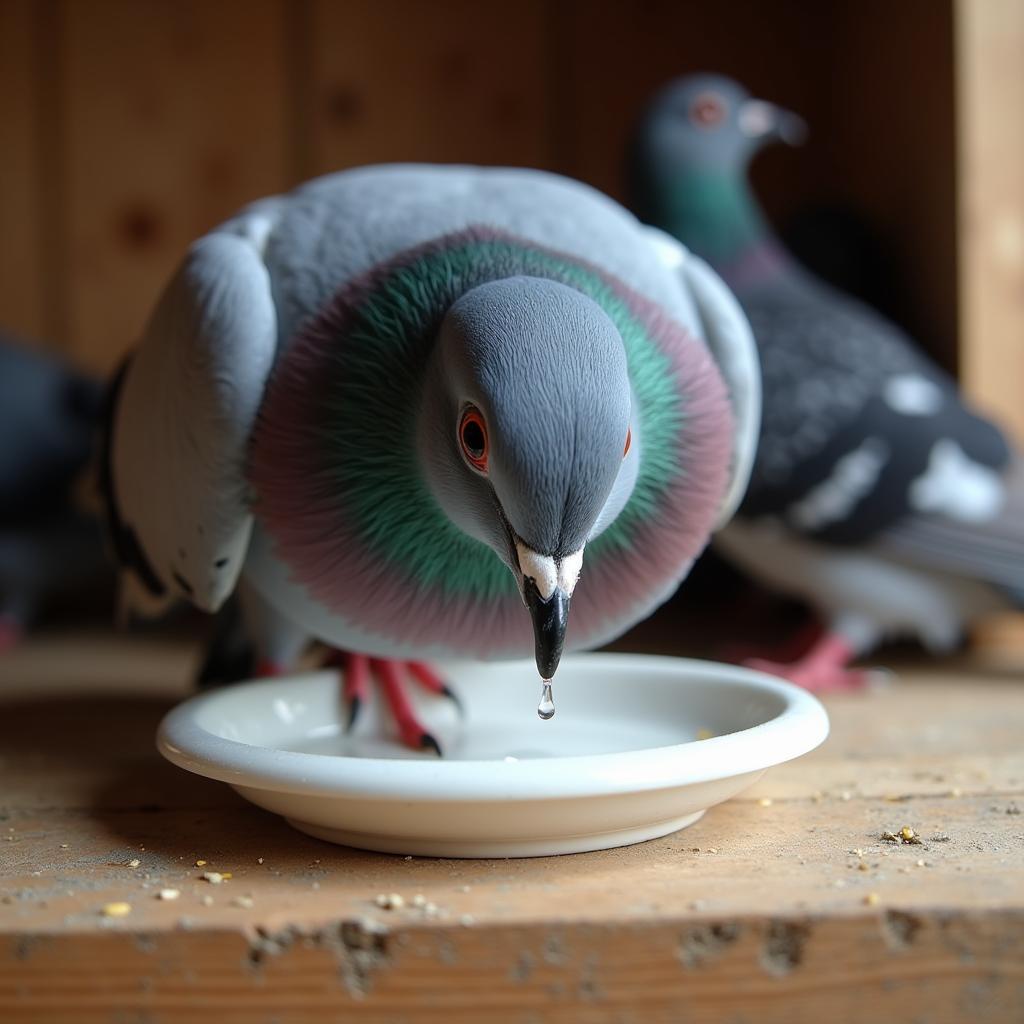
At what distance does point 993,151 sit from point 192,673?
5.20 ft

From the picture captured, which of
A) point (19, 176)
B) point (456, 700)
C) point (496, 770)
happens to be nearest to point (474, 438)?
point (496, 770)

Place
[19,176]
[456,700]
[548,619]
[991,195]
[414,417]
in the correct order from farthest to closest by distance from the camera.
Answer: [19,176], [991,195], [456,700], [414,417], [548,619]

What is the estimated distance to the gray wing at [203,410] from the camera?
1139 millimetres

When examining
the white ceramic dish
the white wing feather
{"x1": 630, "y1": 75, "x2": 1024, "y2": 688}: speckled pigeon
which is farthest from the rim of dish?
{"x1": 630, "y1": 75, "x2": 1024, "y2": 688}: speckled pigeon

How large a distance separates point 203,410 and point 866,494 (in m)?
1.06

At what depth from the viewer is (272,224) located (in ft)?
4.27

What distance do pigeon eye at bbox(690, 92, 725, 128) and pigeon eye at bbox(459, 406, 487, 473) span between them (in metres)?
1.59

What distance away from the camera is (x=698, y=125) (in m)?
2.35

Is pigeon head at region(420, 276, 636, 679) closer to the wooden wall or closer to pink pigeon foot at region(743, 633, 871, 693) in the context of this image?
pink pigeon foot at region(743, 633, 871, 693)

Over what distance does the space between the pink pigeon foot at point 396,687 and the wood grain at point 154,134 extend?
1.60 m

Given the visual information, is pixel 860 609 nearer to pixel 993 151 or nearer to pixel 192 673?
pixel 993 151

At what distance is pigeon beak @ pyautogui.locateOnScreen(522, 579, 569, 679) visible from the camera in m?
0.92

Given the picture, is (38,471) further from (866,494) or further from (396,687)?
(866,494)

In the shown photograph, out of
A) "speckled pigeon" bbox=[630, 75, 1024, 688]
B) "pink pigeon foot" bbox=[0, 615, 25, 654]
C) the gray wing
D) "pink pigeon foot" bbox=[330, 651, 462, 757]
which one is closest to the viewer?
the gray wing
